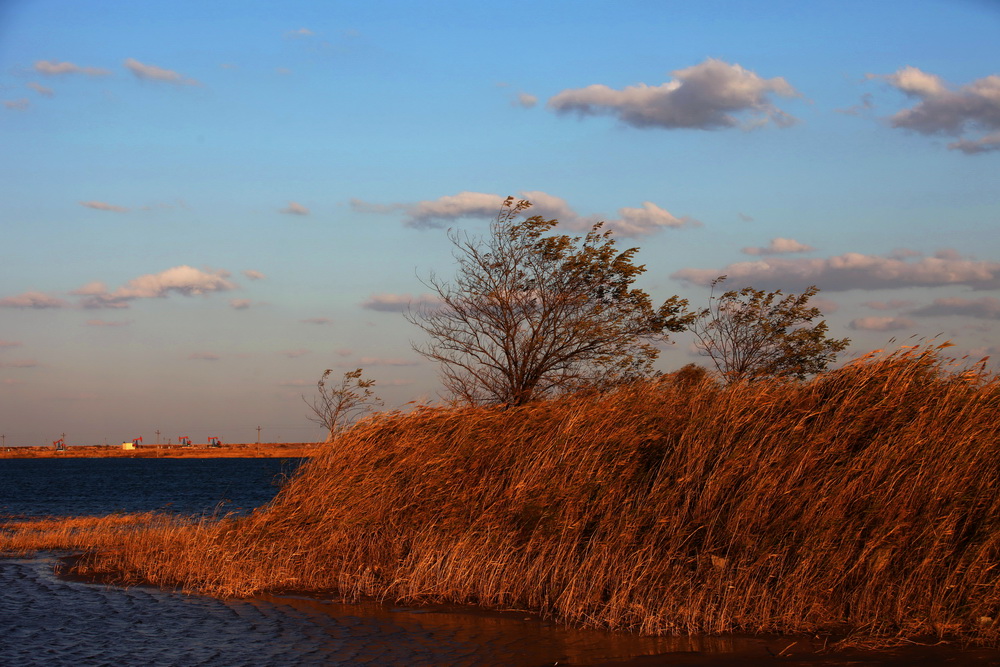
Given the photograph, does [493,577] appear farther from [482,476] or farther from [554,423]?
[554,423]

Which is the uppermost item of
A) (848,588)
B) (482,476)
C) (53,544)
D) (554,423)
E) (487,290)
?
(487,290)

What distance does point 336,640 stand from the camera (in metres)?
10.3

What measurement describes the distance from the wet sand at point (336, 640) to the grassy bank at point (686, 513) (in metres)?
0.45

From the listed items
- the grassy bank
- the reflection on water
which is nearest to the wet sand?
the reflection on water

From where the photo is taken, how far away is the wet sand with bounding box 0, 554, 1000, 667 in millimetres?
9031

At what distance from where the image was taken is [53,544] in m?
20.1

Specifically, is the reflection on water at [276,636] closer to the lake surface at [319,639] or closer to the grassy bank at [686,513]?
the lake surface at [319,639]

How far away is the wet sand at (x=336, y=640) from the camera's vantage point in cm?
903

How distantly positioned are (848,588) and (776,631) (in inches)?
39.2

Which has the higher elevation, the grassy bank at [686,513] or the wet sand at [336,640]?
the grassy bank at [686,513]

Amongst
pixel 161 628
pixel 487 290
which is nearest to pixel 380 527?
pixel 161 628

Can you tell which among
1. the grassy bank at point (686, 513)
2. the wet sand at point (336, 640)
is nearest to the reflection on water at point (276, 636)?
the wet sand at point (336, 640)

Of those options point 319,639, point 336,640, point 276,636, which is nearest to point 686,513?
point 336,640

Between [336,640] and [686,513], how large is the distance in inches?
181
